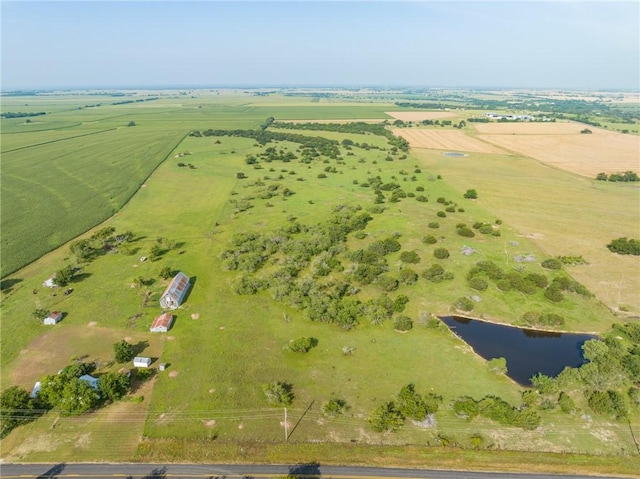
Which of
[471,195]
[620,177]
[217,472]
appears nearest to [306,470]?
[217,472]

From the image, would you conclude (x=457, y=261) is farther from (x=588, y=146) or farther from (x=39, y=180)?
(x=588, y=146)

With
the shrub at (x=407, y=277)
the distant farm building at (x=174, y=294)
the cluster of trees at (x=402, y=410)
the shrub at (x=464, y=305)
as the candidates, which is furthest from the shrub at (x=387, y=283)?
the distant farm building at (x=174, y=294)

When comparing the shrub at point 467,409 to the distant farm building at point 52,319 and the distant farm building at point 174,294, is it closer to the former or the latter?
the distant farm building at point 174,294

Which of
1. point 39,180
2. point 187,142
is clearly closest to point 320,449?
point 39,180

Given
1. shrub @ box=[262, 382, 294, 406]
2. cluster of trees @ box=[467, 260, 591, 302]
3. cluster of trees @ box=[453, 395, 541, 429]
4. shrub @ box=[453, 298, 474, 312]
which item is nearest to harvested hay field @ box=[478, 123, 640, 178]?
cluster of trees @ box=[467, 260, 591, 302]

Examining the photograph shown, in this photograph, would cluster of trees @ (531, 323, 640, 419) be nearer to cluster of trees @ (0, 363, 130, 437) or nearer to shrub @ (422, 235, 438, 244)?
shrub @ (422, 235, 438, 244)

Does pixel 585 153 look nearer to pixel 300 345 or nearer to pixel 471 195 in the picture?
pixel 471 195
